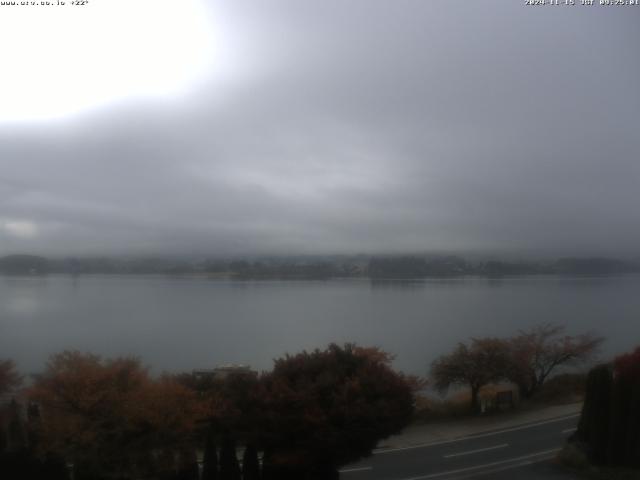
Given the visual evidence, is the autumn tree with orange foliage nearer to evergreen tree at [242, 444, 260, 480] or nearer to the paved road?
evergreen tree at [242, 444, 260, 480]

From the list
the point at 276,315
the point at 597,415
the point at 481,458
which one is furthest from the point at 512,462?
the point at 276,315

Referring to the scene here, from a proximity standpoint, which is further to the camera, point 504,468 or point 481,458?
point 481,458

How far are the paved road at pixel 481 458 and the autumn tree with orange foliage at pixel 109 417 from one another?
3.08 metres

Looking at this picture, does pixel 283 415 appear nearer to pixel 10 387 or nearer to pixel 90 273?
pixel 10 387

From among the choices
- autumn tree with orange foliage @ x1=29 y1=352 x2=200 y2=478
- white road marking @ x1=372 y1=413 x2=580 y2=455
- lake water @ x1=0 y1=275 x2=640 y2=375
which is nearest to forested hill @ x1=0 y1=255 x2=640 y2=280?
lake water @ x1=0 y1=275 x2=640 y2=375

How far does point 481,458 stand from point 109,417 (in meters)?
5.68

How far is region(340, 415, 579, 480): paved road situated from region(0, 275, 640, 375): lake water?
219 cm

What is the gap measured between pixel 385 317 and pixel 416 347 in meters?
1.65

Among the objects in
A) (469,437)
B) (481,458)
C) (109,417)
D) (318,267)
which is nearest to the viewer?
(109,417)

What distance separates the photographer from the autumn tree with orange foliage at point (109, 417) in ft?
23.4

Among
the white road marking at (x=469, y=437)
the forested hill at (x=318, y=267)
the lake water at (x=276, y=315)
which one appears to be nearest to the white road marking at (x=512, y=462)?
the white road marking at (x=469, y=437)

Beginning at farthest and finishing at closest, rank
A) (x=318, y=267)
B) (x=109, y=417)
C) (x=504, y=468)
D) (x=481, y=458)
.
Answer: (x=318, y=267) → (x=481, y=458) → (x=504, y=468) → (x=109, y=417)

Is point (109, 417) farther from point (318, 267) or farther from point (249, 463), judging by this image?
point (318, 267)

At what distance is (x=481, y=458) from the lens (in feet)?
27.0
